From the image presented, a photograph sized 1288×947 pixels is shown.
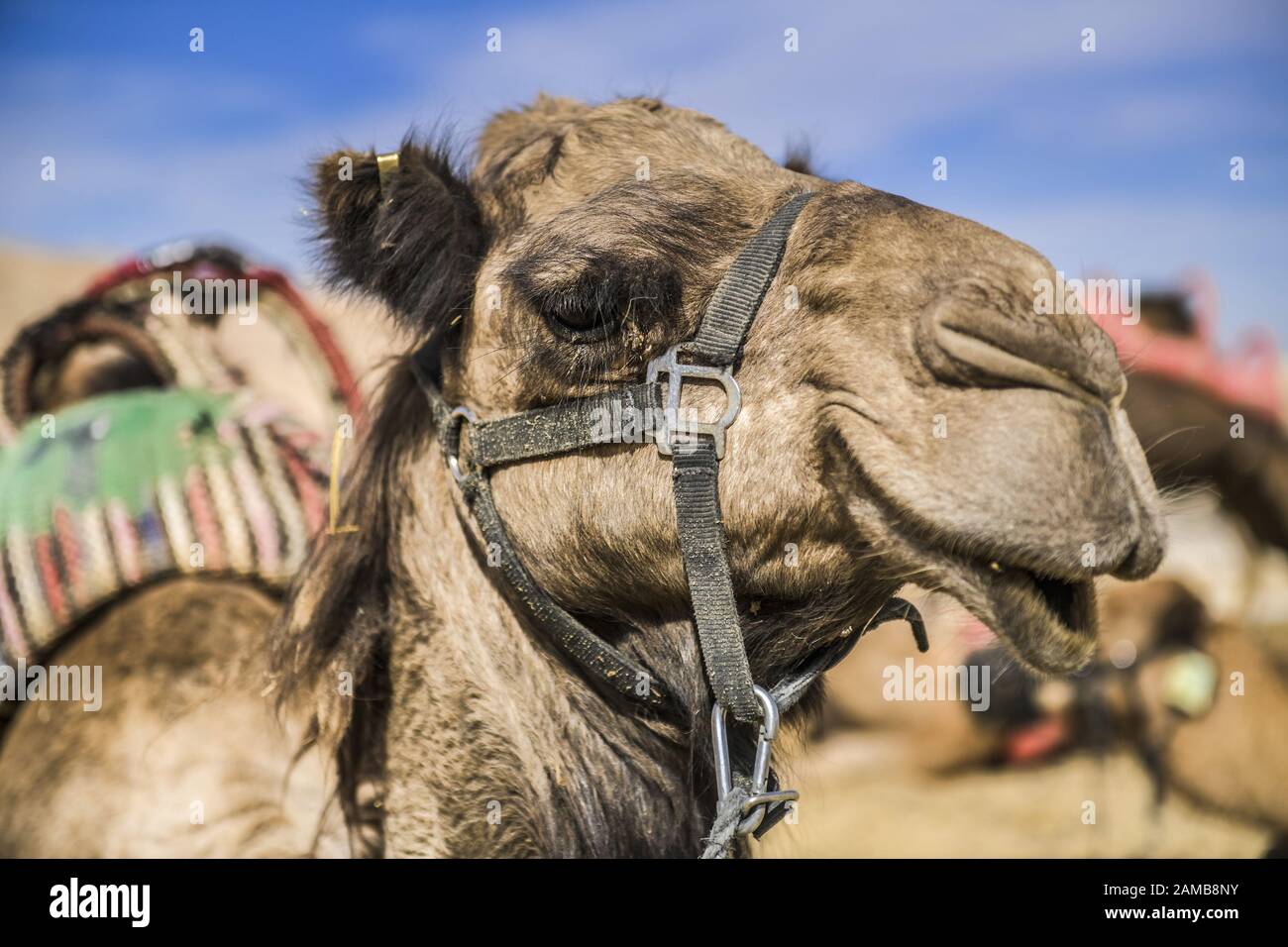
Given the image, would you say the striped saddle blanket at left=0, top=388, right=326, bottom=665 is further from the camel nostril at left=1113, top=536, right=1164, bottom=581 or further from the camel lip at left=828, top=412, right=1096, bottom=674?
the camel nostril at left=1113, top=536, right=1164, bottom=581

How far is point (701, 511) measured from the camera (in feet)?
6.62


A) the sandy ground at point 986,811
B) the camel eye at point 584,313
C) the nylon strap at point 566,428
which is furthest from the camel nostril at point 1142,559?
the sandy ground at point 986,811

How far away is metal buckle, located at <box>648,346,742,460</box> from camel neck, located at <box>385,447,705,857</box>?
548 mm

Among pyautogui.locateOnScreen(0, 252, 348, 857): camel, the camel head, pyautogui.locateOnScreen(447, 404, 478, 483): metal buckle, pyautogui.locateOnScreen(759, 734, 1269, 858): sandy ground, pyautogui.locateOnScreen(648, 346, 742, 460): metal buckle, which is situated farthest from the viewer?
pyautogui.locateOnScreen(759, 734, 1269, 858): sandy ground

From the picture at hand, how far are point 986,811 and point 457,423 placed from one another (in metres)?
7.07

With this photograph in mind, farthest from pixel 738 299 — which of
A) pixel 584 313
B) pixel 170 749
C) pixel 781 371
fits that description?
pixel 170 749

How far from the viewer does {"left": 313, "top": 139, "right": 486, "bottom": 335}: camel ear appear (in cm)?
232

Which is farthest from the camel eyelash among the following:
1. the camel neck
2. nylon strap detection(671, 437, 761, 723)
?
the camel neck

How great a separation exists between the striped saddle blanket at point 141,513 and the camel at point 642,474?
0.58m

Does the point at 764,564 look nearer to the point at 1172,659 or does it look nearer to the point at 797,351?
the point at 797,351

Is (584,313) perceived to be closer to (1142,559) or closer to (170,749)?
(1142,559)

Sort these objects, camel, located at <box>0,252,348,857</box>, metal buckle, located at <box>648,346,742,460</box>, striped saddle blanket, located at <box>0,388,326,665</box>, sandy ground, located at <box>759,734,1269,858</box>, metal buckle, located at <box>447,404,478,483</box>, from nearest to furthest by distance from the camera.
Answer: metal buckle, located at <box>648,346,742,460</box> → metal buckle, located at <box>447,404,478,483</box> → camel, located at <box>0,252,348,857</box> → striped saddle blanket, located at <box>0,388,326,665</box> → sandy ground, located at <box>759,734,1269,858</box>
